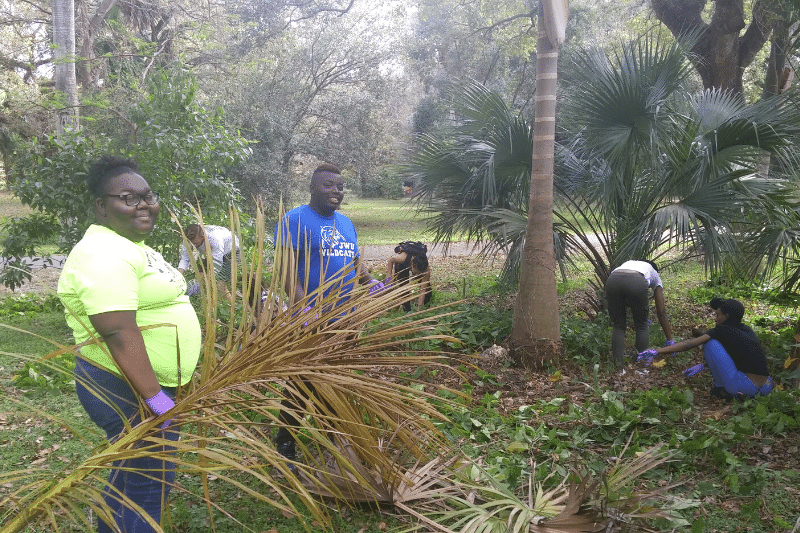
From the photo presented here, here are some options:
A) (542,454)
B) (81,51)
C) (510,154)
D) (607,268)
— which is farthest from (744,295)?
(81,51)

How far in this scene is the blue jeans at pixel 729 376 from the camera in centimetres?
504

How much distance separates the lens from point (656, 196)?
23.2 ft

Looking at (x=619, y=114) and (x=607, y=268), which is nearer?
(x=619, y=114)

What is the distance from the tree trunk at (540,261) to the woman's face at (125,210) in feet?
14.7

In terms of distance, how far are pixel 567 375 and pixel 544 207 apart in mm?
1571

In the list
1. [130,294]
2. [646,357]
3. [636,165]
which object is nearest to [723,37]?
[636,165]

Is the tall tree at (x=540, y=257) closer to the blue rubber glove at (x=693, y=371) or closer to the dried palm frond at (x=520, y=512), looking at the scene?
the blue rubber glove at (x=693, y=371)

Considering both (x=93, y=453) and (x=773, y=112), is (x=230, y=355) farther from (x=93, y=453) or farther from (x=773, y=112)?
(x=773, y=112)

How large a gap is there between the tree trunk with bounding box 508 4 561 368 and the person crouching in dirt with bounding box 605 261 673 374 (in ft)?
1.72

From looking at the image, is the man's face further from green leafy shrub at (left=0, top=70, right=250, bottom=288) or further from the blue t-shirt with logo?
green leafy shrub at (left=0, top=70, right=250, bottom=288)

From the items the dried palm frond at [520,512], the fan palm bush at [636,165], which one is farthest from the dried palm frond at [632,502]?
the fan palm bush at [636,165]

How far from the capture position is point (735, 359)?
5.16 m

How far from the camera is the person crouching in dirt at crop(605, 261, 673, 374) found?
19.7ft

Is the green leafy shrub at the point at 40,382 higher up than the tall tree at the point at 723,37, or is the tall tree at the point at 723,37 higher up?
the tall tree at the point at 723,37
